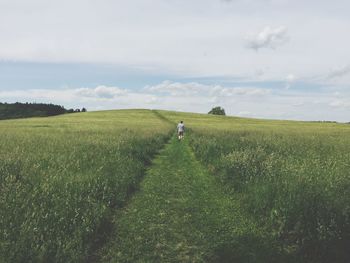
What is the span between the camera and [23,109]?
134 m

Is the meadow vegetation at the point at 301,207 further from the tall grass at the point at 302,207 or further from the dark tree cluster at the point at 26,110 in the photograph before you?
the dark tree cluster at the point at 26,110

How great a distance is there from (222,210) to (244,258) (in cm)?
322

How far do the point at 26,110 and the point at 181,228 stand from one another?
440ft

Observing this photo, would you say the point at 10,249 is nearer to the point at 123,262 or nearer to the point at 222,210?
the point at 123,262

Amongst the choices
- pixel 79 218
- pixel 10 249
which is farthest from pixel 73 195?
pixel 10 249

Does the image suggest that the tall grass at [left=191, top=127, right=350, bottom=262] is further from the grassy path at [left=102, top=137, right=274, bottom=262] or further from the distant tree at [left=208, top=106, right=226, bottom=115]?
the distant tree at [left=208, top=106, right=226, bottom=115]

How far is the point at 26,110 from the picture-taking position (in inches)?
5256

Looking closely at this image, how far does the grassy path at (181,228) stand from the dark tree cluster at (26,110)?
401 ft

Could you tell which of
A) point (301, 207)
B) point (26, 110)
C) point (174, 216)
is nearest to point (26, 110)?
point (26, 110)

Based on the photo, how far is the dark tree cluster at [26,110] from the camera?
128 m

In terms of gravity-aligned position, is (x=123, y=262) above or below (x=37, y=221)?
below

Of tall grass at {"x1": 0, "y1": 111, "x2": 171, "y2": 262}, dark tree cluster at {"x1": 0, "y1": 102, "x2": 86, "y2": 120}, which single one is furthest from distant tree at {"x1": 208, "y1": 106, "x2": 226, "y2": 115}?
tall grass at {"x1": 0, "y1": 111, "x2": 171, "y2": 262}

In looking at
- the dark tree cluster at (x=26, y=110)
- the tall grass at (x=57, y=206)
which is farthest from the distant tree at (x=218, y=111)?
the tall grass at (x=57, y=206)

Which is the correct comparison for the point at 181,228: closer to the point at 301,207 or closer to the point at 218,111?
the point at 301,207
